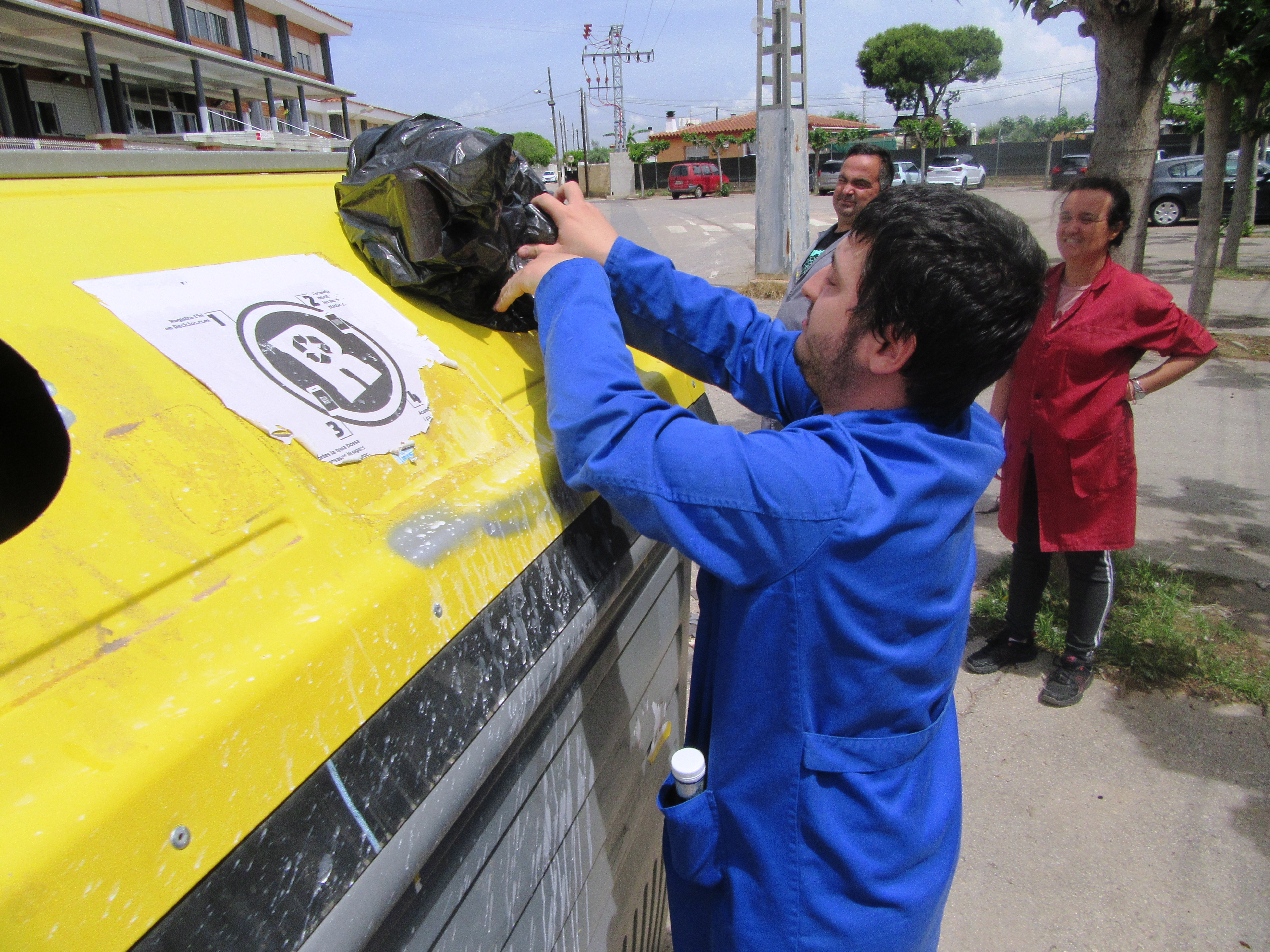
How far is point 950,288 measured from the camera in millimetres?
965

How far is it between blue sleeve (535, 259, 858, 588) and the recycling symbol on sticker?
9.7 inches

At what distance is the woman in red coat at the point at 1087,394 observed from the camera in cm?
264

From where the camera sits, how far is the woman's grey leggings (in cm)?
285

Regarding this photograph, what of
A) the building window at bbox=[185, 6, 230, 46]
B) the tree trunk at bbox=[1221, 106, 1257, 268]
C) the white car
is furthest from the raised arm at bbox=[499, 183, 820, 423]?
the white car

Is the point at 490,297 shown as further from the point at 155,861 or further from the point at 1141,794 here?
the point at 1141,794

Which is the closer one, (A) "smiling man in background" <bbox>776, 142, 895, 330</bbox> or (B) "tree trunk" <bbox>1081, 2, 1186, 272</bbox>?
(A) "smiling man in background" <bbox>776, 142, 895, 330</bbox>

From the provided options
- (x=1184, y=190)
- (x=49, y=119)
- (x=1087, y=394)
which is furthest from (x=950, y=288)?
(x=1184, y=190)

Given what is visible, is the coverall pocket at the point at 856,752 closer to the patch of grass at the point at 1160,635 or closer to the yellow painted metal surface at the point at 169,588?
the yellow painted metal surface at the point at 169,588

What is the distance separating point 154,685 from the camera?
0.65 m

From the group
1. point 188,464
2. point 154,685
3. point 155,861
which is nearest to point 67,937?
point 155,861

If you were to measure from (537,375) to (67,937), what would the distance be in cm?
102

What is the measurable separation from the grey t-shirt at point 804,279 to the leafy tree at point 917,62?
2139 inches

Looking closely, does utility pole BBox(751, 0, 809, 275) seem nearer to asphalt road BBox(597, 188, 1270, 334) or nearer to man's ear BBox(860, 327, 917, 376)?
asphalt road BBox(597, 188, 1270, 334)

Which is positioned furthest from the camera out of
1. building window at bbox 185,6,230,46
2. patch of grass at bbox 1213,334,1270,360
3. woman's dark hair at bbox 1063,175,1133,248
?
building window at bbox 185,6,230,46
